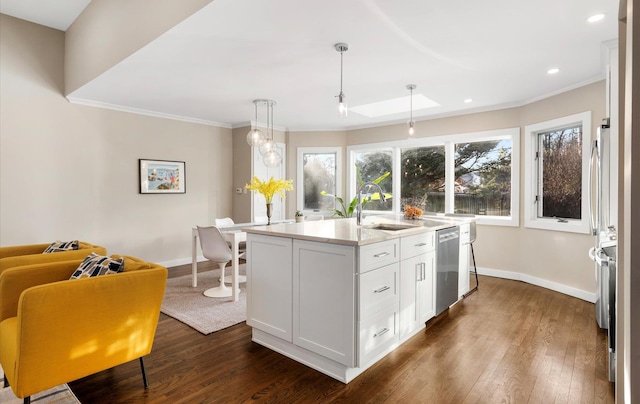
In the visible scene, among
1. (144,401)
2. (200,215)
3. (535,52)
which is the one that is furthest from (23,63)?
(535,52)

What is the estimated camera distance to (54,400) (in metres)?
1.95

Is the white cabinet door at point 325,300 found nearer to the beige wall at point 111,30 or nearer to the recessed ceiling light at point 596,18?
the beige wall at point 111,30

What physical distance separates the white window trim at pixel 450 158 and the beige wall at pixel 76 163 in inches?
106

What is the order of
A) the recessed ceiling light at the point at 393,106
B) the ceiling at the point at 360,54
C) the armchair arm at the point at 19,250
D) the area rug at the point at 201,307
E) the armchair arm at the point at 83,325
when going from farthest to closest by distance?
1. the recessed ceiling light at the point at 393,106
2. the area rug at the point at 201,307
3. the armchair arm at the point at 19,250
4. the ceiling at the point at 360,54
5. the armchair arm at the point at 83,325

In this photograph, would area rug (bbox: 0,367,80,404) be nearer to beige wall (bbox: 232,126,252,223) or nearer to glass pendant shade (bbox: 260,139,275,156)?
glass pendant shade (bbox: 260,139,275,156)

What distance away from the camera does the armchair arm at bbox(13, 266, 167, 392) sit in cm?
168

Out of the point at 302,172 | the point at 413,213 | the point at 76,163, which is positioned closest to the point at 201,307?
the point at 413,213

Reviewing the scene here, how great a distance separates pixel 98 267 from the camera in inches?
83.6

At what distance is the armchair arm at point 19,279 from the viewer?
209 cm

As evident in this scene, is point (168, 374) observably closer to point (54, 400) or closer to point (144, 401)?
point (144, 401)

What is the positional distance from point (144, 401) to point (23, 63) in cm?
434

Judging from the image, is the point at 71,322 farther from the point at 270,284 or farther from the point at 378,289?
the point at 378,289

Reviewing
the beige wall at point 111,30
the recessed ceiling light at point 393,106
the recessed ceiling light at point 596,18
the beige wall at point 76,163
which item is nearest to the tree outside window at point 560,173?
the recessed ceiling light at point 393,106

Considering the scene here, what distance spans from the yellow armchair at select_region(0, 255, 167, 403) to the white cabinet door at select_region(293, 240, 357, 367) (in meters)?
0.91
